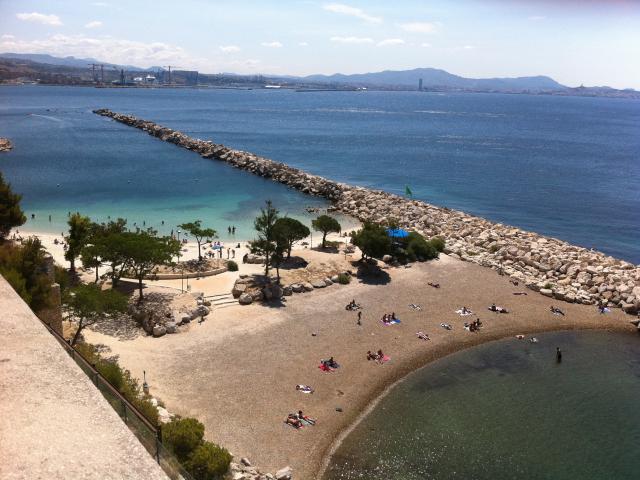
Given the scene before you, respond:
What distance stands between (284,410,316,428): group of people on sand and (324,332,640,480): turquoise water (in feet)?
5.52

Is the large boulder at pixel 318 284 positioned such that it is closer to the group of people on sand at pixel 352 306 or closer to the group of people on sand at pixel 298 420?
the group of people on sand at pixel 352 306

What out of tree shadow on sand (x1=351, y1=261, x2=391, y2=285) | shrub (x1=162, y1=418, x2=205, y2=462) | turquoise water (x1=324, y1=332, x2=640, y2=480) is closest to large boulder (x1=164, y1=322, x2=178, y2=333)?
shrub (x1=162, y1=418, x2=205, y2=462)

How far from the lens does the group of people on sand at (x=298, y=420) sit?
21.0 metres

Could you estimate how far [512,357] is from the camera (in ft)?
92.8

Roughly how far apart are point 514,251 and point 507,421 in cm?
2256

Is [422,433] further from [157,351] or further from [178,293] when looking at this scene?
[178,293]

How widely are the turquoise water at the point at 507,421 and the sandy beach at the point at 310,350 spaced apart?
127 cm

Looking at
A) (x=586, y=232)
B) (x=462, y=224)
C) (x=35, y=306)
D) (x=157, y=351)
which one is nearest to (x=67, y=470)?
(x=35, y=306)

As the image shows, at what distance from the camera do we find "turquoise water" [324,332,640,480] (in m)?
19.9

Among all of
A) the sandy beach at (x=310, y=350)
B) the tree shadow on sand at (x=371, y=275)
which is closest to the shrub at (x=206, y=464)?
the sandy beach at (x=310, y=350)

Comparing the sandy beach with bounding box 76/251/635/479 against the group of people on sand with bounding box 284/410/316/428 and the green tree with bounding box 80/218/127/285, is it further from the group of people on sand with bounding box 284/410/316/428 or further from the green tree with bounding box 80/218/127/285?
the green tree with bounding box 80/218/127/285

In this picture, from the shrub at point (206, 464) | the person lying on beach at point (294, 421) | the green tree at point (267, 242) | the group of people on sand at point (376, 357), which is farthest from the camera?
the green tree at point (267, 242)

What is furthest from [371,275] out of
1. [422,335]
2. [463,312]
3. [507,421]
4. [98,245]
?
[98,245]

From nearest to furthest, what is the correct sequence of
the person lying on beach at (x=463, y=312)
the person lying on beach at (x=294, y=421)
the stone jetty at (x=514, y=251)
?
the person lying on beach at (x=294, y=421)
the person lying on beach at (x=463, y=312)
the stone jetty at (x=514, y=251)
